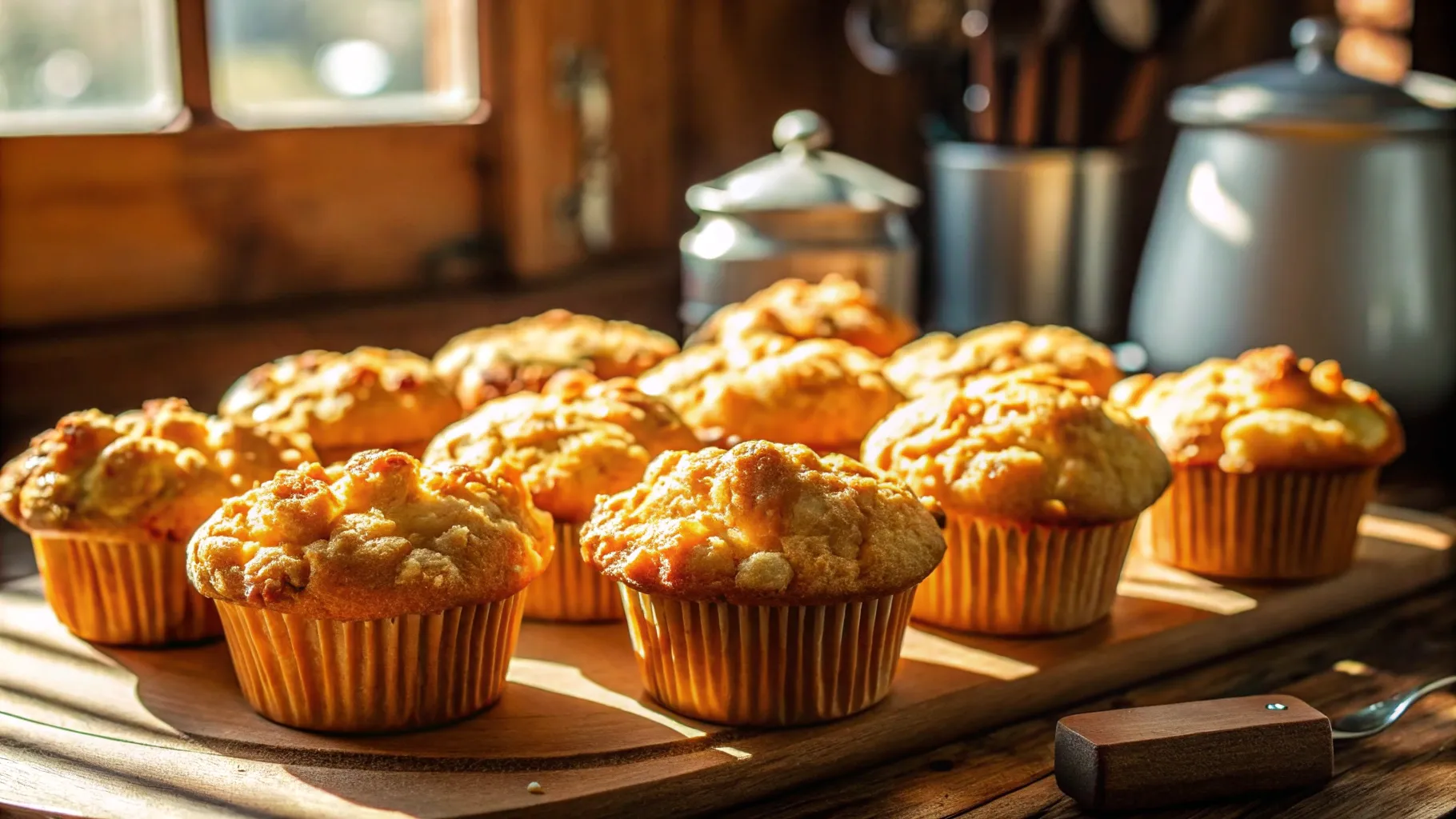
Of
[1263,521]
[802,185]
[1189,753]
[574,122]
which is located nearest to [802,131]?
[802,185]

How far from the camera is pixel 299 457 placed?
2.05m

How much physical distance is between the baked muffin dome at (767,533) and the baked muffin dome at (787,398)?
0.40m

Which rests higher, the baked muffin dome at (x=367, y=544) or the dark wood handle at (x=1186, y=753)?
the baked muffin dome at (x=367, y=544)

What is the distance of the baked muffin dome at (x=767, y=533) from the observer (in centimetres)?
162

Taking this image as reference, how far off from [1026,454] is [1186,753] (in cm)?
48

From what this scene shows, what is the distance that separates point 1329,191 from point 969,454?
1111mm

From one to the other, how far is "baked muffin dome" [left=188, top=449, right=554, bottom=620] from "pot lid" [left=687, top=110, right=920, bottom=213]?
133 cm

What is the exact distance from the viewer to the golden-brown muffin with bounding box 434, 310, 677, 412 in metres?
2.44

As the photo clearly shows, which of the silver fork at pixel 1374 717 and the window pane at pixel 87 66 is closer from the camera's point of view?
the silver fork at pixel 1374 717

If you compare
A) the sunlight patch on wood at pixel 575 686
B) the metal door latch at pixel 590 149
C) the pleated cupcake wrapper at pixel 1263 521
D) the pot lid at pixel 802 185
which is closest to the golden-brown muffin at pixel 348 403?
the sunlight patch on wood at pixel 575 686

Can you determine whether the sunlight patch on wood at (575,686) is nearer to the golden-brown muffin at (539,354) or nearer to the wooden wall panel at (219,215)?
the golden-brown muffin at (539,354)

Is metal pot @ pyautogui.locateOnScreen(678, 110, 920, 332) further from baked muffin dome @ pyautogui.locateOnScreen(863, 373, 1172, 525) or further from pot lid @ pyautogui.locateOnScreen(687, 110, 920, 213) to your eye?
baked muffin dome @ pyautogui.locateOnScreen(863, 373, 1172, 525)

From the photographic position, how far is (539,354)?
2.52 meters

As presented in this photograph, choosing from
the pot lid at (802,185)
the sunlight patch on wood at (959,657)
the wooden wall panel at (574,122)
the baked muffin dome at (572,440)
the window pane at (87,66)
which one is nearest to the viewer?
the sunlight patch on wood at (959,657)
